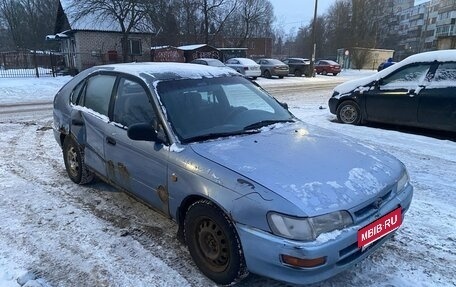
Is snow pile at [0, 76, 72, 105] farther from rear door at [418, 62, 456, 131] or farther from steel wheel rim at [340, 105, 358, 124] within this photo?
rear door at [418, 62, 456, 131]

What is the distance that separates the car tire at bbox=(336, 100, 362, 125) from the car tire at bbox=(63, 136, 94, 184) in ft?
20.3

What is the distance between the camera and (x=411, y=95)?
24.7 ft

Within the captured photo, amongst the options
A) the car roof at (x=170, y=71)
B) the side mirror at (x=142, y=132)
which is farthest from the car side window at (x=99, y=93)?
the side mirror at (x=142, y=132)

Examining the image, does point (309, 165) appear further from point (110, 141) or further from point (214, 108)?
point (110, 141)

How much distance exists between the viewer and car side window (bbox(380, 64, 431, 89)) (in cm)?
761

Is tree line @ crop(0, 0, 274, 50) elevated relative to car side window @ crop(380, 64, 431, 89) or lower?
elevated

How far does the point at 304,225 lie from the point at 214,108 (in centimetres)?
172

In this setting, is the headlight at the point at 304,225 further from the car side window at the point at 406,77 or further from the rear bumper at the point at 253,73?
the rear bumper at the point at 253,73

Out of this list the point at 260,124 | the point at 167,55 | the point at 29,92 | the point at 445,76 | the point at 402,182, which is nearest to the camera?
the point at 402,182

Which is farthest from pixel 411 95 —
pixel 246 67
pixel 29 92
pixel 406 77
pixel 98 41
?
pixel 98 41

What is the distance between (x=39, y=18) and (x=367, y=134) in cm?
6309

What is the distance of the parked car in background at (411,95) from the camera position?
23.5 ft

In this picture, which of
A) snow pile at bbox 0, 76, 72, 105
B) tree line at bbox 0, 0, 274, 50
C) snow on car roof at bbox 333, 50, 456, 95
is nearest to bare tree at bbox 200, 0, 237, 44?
tree line at bbox 0, 0, 274, 50

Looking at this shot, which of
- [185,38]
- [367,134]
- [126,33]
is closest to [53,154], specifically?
[367,134]
